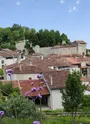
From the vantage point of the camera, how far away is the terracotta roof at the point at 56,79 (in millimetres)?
27800

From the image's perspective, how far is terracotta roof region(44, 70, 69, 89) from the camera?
2780 cm

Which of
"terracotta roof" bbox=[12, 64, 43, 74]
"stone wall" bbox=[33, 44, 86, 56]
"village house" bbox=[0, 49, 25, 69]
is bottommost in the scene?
"terracotta roof" bbox=[12, 64, 43, 74]

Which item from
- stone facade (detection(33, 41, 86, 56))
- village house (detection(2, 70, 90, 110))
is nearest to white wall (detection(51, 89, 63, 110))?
village house (detection(2, 70, 90, 110))

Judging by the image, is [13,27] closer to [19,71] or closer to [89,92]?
[19,71]

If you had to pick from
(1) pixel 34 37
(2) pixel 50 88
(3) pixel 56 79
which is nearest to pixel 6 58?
(1) pixel 34 37

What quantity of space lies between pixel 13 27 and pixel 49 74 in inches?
3188

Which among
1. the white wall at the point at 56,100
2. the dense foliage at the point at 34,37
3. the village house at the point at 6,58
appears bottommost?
the white wall at the point at 56,100

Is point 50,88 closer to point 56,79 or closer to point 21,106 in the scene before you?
point 56,79

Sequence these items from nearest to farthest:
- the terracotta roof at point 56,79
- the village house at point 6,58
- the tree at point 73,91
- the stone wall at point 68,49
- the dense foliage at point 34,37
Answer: the tree at point 73,91
the terracotta roof at point 56,79
the village house at point 6,58
the stone wall at point 68,49
the dense foliage at point 34,37

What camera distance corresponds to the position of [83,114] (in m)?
20.0

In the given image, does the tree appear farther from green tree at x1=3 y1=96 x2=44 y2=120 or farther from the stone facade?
the stone facade

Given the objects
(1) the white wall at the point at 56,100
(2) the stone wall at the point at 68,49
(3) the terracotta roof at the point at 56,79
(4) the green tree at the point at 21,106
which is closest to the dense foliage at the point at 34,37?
(2) the stone wall at the point at 68,49

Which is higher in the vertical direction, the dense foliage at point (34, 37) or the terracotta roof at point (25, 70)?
the dense foliage at point (34, 37)

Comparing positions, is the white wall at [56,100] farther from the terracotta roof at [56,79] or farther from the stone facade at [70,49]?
the stone facade at [70,49]
